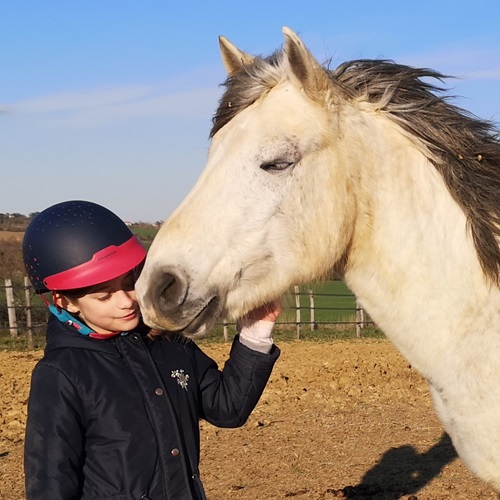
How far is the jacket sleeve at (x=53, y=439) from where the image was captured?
233 cm

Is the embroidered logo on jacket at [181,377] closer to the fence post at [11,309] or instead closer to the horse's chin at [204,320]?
the horse's chin at [204,320]

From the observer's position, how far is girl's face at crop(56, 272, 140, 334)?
8.29ft

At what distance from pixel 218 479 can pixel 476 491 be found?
87.1 inches

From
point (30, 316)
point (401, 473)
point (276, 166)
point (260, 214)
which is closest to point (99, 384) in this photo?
point (260, 214)

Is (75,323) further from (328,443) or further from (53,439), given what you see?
(328,443)

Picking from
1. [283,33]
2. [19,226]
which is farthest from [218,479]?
[19,226]

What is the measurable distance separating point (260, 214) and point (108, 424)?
917 millimetres

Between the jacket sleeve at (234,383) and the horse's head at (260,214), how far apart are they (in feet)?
1.11

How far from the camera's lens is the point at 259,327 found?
2756 millimetres

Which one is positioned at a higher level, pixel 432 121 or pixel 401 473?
pixel 432 121

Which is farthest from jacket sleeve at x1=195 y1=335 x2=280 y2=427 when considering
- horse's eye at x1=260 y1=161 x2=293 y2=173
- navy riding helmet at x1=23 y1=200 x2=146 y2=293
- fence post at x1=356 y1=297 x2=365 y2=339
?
fence post at x1=356 y1=297 x2=365 y2=339

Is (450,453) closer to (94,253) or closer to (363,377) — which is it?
(363,377)

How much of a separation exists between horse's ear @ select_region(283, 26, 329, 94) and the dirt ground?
4077 millimetres

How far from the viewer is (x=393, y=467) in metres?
6.48
